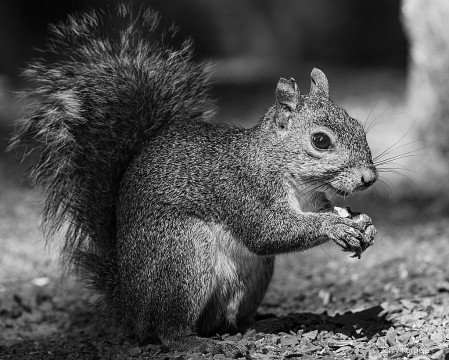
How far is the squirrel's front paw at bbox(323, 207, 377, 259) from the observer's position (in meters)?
2.96

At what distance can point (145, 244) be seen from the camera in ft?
10.3

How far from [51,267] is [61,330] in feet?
3.72

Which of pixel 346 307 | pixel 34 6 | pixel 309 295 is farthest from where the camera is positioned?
pixel 34 6

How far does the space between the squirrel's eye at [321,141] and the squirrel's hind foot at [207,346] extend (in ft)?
3.11

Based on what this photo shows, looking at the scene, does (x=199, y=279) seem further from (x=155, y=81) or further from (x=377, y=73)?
(x=377, y=73)

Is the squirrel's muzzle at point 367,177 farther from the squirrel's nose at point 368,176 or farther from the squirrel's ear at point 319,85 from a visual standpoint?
the squirrel's ear at point 319,85

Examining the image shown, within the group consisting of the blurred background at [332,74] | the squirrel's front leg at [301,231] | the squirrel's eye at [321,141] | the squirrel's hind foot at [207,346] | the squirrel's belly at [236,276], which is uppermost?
the blurred background at [332,74]

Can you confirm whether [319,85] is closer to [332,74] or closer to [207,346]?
[207,346]

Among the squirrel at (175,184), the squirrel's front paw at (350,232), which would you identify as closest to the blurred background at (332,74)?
the squirrel's front paw at (350,232)

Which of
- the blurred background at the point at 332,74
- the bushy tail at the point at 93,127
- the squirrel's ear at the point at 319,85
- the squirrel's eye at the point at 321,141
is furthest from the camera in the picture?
the blurred background at the point at 332,74

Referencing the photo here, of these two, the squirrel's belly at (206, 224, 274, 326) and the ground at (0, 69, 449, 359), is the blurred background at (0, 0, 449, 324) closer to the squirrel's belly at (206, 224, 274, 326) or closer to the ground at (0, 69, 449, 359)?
the ground at (0, 69, 449, 359)

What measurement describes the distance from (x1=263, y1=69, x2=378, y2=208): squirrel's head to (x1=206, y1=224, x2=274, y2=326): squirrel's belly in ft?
1.30

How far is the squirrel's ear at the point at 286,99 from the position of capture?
312 centimetres

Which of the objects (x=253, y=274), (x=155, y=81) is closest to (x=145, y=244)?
(x=253, y=274)
